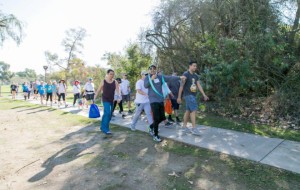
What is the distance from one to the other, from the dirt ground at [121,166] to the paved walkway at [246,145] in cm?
28

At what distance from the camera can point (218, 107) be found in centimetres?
949

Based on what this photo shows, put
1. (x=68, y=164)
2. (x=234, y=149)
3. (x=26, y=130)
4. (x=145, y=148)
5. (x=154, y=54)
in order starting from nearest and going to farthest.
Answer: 1. (x=68, y=164)
2. (x=234, y=149)
3. (x=145, y=148)
4. (x=26, y=130)
5. (x=154, y=54)

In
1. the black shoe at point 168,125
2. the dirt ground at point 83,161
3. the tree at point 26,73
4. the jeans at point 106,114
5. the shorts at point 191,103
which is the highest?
the tree at point 26,73

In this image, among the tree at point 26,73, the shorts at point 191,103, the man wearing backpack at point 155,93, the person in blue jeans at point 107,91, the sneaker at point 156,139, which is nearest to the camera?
the man wearing backpack at point 155,93

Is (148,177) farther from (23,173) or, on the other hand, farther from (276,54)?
(276,54)

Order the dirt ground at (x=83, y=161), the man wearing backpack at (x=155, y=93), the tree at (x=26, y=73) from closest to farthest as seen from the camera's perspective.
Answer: the dirt ground at (x=83, y=161) < the man wearing backpack at (x=155, y=93) < the tree at (x=26, y=73)

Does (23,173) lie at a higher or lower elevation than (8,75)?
lower

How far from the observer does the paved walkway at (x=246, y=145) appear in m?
4.43

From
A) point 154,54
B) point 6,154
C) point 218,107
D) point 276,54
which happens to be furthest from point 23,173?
point 154,54

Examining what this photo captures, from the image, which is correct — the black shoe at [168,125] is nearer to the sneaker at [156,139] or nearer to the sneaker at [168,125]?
the sneaker at [168,125]

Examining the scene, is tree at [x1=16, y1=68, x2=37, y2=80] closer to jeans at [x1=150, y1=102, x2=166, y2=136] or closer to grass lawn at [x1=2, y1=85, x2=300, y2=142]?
grass lawn at [x1=2, y1=85, x2=300, y2=142]

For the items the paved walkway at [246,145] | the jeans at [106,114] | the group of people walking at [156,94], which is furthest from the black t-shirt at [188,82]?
the jeans at [106,114]

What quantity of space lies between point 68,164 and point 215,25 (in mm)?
8142

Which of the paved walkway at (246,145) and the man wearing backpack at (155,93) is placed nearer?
the paved walkway at (246,145)
